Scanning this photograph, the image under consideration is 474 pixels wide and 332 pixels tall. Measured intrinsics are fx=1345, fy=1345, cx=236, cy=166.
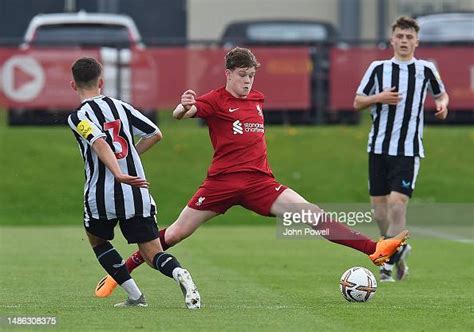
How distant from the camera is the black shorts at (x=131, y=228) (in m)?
9.11

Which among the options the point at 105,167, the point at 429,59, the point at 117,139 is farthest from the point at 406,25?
the point at 429,59

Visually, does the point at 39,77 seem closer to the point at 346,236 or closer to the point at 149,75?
the point at 149,75

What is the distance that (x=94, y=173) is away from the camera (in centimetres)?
909

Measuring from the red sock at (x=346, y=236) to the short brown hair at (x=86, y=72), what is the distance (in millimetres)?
1937

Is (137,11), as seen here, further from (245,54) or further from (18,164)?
(245,54)

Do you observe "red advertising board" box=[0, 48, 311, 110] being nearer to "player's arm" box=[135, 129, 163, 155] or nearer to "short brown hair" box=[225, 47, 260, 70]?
"short brown hair" box=[225, 47, 260, 70]

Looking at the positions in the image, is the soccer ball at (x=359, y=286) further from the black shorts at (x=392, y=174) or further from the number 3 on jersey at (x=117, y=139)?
the black shorts at (x=392, y=174)

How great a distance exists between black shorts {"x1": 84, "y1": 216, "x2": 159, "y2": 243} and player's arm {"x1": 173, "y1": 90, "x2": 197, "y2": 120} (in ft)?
2.61

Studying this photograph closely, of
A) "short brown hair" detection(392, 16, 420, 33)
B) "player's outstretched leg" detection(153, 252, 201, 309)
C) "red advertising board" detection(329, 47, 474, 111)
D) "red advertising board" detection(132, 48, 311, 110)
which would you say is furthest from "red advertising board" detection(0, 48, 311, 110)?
"player's outstretched leg" detection(153, 252, 201, 309)

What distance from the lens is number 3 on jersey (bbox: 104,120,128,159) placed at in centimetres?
903

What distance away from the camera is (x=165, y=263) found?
9047 mm

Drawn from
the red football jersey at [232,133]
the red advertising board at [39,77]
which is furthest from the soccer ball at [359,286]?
the red advertising board at [39,77]

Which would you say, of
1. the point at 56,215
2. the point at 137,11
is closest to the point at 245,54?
the point at 56,215

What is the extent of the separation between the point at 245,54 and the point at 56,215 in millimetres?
9930
